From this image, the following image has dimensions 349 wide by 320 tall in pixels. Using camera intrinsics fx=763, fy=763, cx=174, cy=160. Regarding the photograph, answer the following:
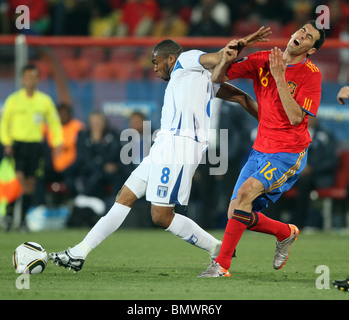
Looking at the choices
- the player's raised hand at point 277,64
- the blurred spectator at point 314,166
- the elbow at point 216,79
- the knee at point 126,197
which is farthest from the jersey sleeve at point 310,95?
the blurred spectator at point 314,166

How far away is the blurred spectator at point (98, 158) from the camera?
1278 centimetres

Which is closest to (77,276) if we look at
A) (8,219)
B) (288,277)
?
(288,277)

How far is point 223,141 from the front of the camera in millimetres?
12422

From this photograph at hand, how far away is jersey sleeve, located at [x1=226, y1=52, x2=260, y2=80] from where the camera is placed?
22.3 ft

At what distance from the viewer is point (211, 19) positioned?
1477 cm

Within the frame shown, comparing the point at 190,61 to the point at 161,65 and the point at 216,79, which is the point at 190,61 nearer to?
the point at 216,79

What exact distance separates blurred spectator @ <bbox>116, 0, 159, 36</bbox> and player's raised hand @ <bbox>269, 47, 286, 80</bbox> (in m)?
9.25

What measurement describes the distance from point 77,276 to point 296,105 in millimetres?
2417

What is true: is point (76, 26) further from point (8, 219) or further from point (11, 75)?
point (8, 219)

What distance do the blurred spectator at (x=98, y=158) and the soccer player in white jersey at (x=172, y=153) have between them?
574 cm

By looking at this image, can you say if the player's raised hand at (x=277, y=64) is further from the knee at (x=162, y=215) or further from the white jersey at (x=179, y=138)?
the knee at (x=162, y=215)

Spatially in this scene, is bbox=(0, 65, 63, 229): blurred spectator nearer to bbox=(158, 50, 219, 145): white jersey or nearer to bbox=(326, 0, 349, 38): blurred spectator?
bbox=(158, 50, 219, 145): white jersey

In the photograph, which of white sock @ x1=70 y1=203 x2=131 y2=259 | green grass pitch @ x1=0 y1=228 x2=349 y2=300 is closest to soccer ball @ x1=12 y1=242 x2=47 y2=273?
green grass pitch @ x1=0 y1=228 x2=349 y2=300

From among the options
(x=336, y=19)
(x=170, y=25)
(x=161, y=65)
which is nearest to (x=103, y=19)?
(x=170, y=25)
